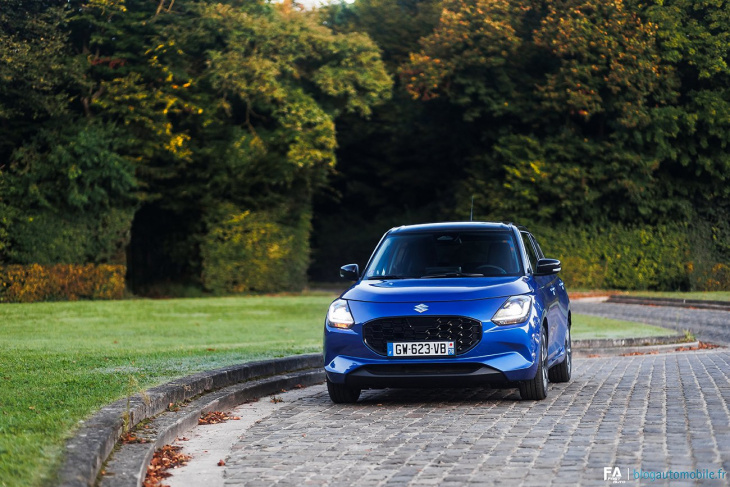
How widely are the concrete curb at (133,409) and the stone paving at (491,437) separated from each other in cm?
80

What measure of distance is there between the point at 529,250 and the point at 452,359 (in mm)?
2957

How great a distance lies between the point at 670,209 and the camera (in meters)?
40.1

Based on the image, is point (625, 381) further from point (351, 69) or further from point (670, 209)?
point (670, 209)

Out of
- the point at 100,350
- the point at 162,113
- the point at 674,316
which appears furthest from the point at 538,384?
the point at 162,113

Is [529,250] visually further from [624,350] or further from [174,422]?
[624,350]

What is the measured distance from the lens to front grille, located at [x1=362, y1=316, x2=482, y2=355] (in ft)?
32.4

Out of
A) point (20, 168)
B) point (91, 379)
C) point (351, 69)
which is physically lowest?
point (91, 379)

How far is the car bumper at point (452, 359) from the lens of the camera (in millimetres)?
9875

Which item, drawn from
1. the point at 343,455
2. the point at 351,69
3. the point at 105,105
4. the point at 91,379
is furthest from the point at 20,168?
the point at 343,455

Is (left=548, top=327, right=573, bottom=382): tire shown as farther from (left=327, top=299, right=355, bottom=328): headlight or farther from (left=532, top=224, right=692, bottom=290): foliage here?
(left=532, top=224, right=692, bottom=290): foliage

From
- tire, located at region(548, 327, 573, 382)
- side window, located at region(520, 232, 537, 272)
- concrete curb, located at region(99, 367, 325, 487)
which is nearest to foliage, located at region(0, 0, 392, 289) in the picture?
Result: concrete curb, located at region(99, 367, 325, 487)

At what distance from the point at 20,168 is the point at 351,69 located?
11869 mm

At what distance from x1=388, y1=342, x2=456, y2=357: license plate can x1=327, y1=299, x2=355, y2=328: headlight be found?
1.63 feet

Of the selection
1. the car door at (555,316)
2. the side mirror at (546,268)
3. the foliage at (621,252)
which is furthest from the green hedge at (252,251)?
the side mirror at (546,268)
